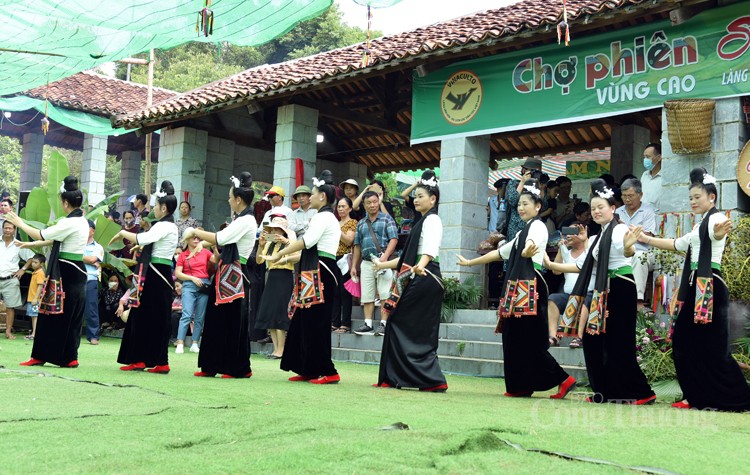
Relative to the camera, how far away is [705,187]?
247 inches

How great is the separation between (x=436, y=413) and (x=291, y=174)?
28.7 feet

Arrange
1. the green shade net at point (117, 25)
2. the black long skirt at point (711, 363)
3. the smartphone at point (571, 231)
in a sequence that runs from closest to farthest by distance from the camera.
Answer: the black long skirt at point (711, 363), the smartphone at point (571, 231), the green shade net at point (117, 25)

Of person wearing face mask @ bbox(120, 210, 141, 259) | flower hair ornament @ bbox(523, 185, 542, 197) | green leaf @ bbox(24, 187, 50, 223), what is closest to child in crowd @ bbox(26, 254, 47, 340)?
green leaf @ bbox(24, 187, 50, 223)

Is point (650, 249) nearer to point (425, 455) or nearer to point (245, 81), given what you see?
point (425, 455)

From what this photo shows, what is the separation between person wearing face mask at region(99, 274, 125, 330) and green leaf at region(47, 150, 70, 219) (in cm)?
140

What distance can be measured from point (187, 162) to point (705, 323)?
10930 millimetres

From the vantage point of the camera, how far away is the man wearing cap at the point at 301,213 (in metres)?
10.8

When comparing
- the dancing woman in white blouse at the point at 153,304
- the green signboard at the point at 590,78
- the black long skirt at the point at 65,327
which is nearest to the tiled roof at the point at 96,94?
the green signboard at the point at 590,78

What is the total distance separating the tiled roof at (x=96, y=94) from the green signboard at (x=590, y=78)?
9489 mm

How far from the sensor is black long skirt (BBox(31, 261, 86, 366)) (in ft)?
24.8

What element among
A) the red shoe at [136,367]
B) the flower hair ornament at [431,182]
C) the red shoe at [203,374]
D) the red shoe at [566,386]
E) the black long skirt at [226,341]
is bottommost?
the red shoe at [203,374]

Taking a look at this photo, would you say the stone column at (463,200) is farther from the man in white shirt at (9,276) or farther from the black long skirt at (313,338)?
the man in white shirt at (9,276)

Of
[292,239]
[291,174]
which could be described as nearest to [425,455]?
[292,239]

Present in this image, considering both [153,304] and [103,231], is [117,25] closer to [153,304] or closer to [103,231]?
[153,304]
